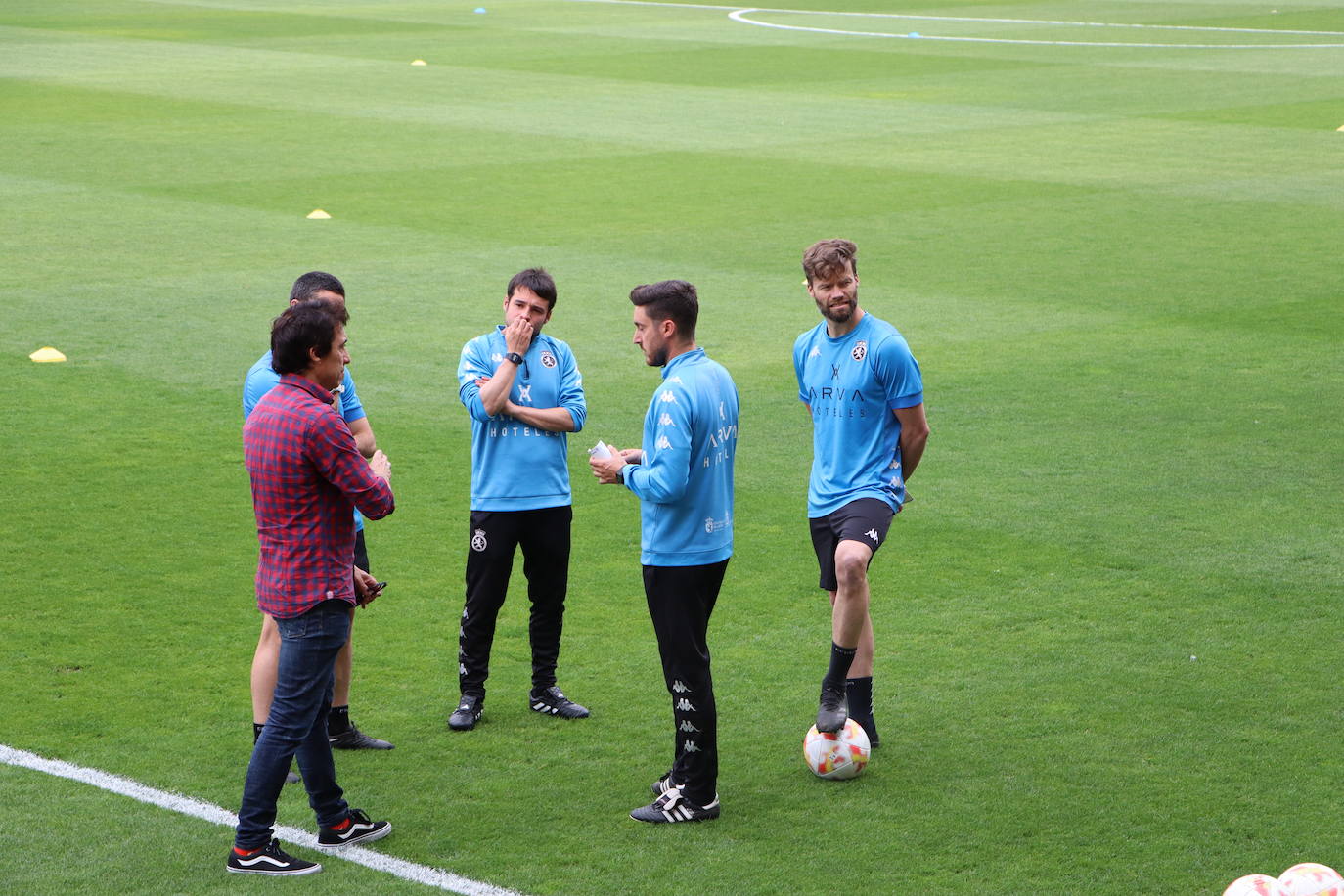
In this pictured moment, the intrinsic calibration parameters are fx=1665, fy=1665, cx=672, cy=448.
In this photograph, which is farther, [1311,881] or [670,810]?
[670,810]

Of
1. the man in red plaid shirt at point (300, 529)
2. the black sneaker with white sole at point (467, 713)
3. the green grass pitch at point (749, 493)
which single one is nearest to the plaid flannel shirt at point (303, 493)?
the man in red plaid shirt at point (300, 529)

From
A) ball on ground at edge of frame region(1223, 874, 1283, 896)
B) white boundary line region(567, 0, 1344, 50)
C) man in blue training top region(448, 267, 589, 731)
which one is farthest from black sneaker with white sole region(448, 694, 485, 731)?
white boundary line region(567, 0, 1344, 50)

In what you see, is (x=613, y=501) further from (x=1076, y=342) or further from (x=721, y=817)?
(x=1076, y=342)

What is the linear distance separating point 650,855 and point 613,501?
509cm

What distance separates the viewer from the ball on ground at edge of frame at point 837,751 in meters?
7.21

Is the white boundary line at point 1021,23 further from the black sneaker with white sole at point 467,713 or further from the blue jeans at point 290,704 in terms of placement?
the blue jeans at point 290,704

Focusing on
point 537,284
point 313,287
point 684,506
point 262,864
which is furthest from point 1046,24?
point 262,864

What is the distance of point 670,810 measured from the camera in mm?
6848

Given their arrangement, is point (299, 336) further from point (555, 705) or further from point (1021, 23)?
point (1021, 23)

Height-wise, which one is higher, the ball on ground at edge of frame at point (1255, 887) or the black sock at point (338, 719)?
the ball on ground at edge of frame at point (1255, 887)

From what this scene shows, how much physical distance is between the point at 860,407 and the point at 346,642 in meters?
2.45

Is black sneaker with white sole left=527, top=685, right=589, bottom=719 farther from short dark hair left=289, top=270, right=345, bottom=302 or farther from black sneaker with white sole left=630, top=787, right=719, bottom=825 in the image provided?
short dark hair left=289, top=270, right=345, bottom=302

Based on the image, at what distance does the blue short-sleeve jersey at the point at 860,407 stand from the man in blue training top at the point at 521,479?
1169 mm

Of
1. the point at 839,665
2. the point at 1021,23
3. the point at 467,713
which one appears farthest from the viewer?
the point at 1021,23
